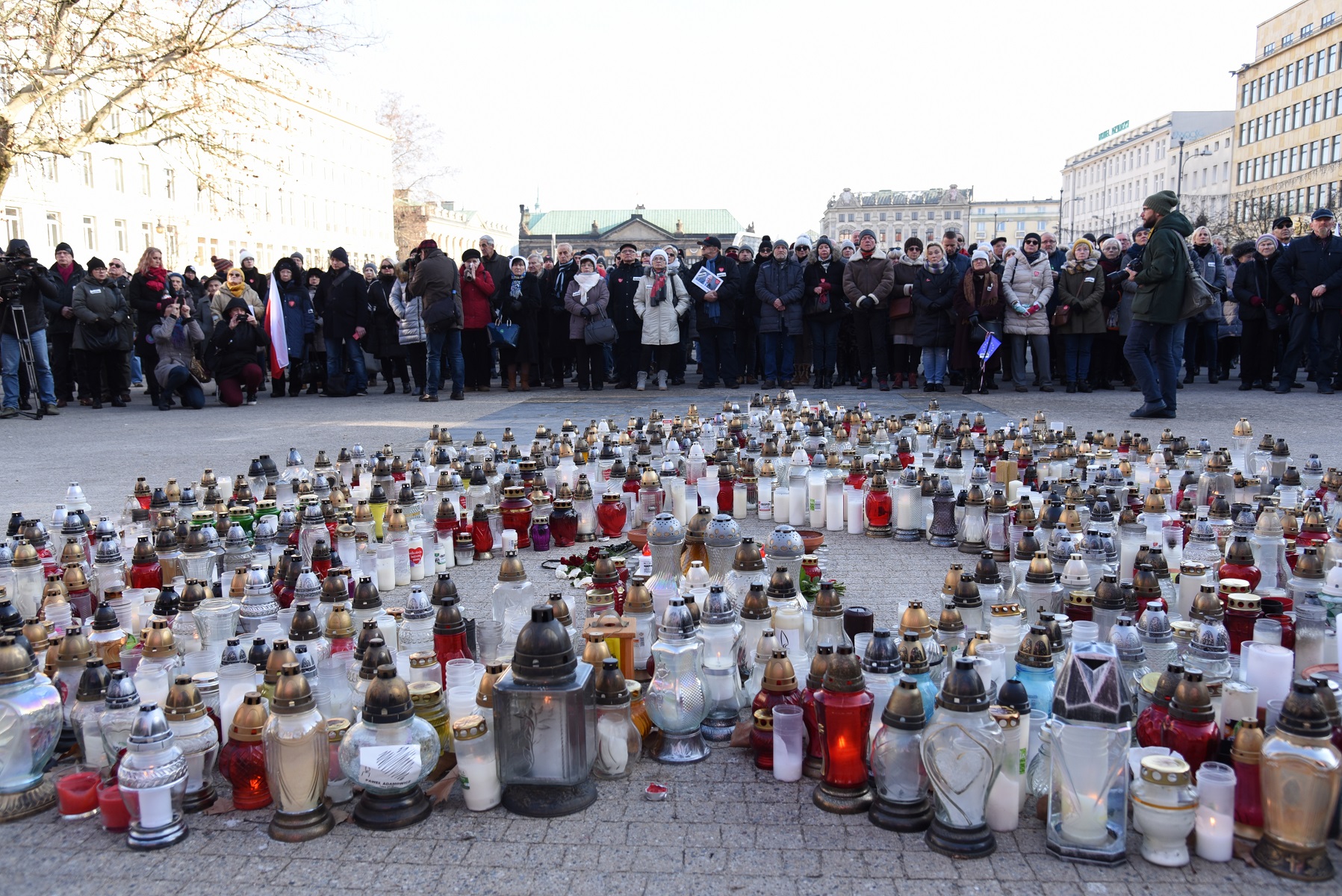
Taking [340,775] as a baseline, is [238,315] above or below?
above

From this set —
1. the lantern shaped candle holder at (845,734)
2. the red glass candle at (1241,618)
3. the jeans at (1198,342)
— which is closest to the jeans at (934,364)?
the jeans at (1198,342)

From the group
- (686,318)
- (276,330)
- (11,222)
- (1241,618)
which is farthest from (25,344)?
(11,222)

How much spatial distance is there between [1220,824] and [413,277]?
13.5 metres

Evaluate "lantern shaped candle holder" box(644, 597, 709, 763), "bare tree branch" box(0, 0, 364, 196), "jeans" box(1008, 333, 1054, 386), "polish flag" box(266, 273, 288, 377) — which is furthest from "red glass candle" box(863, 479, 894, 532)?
"bare tree branch" box(0, 0, 364, 196)

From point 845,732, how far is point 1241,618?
5.79 ft

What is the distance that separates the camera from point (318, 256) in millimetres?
80500

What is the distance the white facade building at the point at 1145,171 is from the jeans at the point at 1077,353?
240 ft

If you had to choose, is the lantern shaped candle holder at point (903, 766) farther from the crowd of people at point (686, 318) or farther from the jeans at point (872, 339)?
the jeans at point (872, 339)

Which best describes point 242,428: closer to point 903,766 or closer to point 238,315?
point 238,315

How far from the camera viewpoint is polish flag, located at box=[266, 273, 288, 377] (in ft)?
49.6

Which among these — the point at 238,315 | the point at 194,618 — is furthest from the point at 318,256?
the point at 194,618

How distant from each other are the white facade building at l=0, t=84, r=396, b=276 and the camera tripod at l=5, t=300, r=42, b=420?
8.56 m

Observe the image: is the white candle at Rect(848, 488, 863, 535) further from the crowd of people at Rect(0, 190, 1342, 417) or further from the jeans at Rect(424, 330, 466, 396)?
the jeans at Rect(424, 330, 466, 396)

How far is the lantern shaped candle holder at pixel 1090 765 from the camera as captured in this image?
9.68 feet
